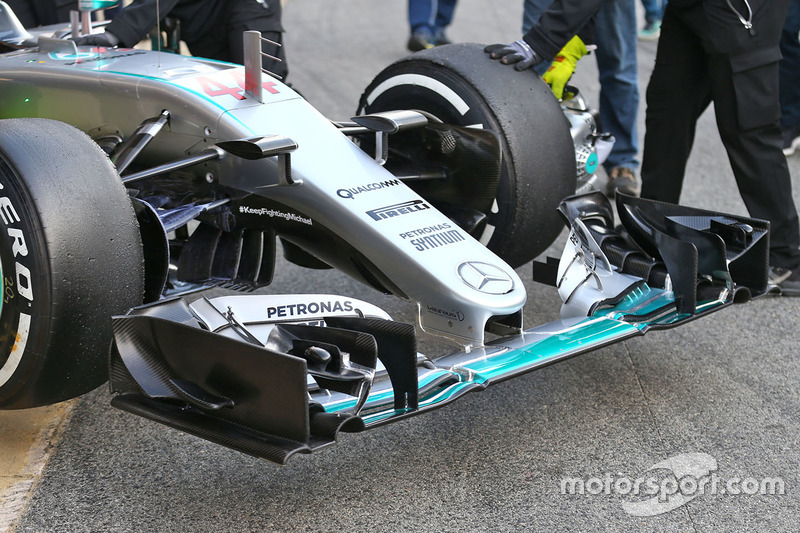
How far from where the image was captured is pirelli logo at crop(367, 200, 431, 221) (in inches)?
109

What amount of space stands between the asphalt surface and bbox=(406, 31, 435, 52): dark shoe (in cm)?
544

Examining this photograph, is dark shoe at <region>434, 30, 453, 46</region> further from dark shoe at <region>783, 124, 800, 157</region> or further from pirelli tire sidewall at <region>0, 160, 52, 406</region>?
pirelli tire sidewall at <region>0, 160, 52, 406</region>

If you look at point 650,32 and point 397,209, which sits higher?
point 397,209

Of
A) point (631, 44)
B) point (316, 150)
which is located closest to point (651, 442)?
point (316, 150)

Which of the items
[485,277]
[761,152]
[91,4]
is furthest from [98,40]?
[761,152]

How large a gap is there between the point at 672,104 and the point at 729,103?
0.35 meters

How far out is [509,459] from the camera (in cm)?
257

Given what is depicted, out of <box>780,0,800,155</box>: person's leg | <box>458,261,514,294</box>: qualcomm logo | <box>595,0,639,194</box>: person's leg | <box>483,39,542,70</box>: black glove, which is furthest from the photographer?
<box>780,0,800,155</box>: person's leg

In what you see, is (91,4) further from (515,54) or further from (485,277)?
(485,277)

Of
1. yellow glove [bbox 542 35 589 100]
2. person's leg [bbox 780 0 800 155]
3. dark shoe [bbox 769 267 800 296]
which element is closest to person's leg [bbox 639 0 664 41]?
person's leg [bbox 780 0 800 155]

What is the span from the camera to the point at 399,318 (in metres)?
3.53

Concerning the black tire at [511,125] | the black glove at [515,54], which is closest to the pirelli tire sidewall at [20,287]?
the black tire at [511,125]

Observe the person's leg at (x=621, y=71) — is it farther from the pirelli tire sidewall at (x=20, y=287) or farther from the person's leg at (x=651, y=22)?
the person's leg at (x=651, y=22)

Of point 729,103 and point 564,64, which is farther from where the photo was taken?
point 564,64
